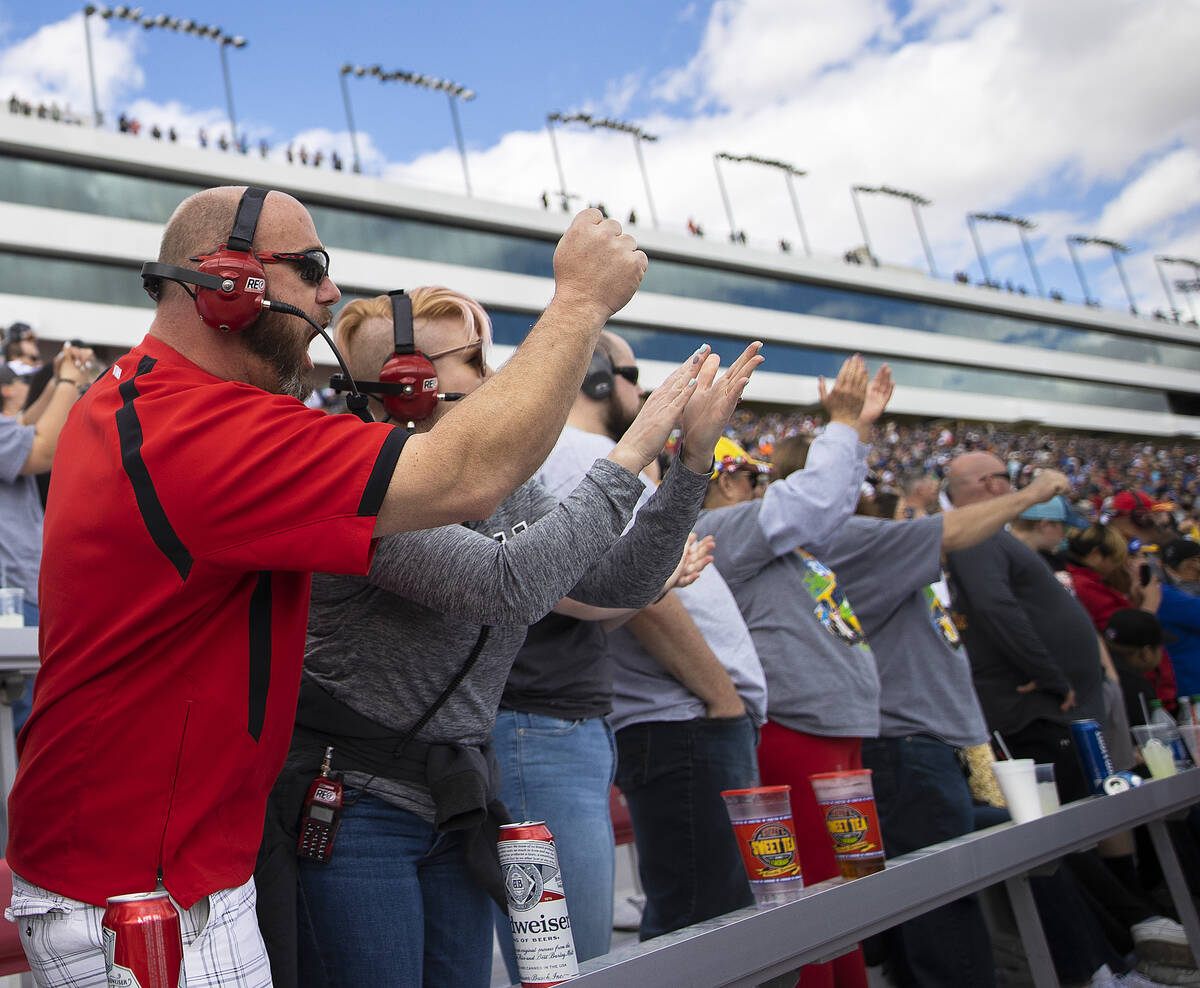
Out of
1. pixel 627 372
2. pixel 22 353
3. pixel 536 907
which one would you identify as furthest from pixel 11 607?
pixel 536 907

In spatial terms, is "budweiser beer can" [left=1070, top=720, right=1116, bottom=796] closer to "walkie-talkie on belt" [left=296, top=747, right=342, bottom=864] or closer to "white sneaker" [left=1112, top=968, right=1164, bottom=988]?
"white sneaker" [left=1112, top=968, right=1164, bottom=988]

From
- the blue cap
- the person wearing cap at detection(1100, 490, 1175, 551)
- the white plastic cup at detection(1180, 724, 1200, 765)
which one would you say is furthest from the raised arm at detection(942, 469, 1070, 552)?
the person wearing cap at detection(1100, 490, 1175, 551)

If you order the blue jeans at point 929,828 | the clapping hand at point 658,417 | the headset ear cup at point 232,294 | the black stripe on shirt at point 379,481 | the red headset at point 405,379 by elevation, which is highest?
the red headset at point 405,379

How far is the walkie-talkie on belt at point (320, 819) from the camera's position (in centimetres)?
140

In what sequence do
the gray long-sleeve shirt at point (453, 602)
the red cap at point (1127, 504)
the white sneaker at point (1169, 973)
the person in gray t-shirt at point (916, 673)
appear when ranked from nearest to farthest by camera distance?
the gray long-sleeve shirt at point (453, 602) < the person in gray t-shirt at point (916, 673) < the white sneaker at point (1169, 973) < the red cap at point (1127, 504)

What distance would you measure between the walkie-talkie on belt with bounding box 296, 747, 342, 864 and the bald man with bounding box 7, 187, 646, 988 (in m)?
0.25

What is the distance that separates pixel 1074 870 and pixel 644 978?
297 cm

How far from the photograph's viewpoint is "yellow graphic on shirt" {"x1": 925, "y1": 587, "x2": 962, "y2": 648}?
313 cm

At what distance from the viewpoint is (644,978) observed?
1205 mm

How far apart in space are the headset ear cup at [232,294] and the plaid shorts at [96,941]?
64cm

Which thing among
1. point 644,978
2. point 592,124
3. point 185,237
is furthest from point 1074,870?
point 592,124

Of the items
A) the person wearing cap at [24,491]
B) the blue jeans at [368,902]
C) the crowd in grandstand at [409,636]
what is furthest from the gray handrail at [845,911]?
the person wearing cap at [24,491]

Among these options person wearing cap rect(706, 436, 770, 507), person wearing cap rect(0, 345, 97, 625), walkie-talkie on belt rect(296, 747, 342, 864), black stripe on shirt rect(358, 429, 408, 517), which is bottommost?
walkie-talkie on belt rect(296, 747, 342, 864)

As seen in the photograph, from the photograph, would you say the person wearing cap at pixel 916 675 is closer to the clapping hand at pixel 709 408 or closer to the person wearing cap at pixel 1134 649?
the clapping hand at pixel 709 408
